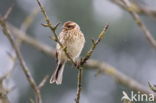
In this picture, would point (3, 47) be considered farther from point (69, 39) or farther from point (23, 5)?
point (69, 39)

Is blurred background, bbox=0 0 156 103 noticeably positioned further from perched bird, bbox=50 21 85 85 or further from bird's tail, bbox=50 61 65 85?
perched bird, bbox=50 21 85 85

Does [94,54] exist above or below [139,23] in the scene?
below

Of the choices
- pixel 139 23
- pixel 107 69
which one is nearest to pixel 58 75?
pixel 139 23

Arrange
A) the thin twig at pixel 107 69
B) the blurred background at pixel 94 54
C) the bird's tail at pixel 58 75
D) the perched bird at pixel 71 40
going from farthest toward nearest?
the blurred background at pixel 94 54 → the thin twig at pixel 107 69 → the perched bird at pixel 71 40 → the bird's tail at pixel 58 75

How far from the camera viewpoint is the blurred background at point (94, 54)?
50.5ft

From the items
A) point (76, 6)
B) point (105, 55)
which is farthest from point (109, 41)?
point (76, 6)

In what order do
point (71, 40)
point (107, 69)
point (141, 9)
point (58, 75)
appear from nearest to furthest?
point (58, 75), point (71, 40), point (141, 9), point (107, 69)

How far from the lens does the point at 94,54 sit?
15992 mm

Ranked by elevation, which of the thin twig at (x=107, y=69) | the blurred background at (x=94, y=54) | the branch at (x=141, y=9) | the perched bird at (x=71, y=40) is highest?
the perched bird at (x=71, y=40)

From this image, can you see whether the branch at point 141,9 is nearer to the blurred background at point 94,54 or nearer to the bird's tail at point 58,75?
→ the bird's tail at point 58,75

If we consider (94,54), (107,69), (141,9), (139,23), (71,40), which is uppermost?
(71,40)

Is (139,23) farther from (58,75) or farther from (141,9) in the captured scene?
(58,75)

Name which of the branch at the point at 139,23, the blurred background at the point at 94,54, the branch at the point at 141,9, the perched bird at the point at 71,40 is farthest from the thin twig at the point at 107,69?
the blurred background at the point at 94,54

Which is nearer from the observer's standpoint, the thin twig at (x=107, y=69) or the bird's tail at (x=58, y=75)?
the bird's tail at (x=58, y=75)
